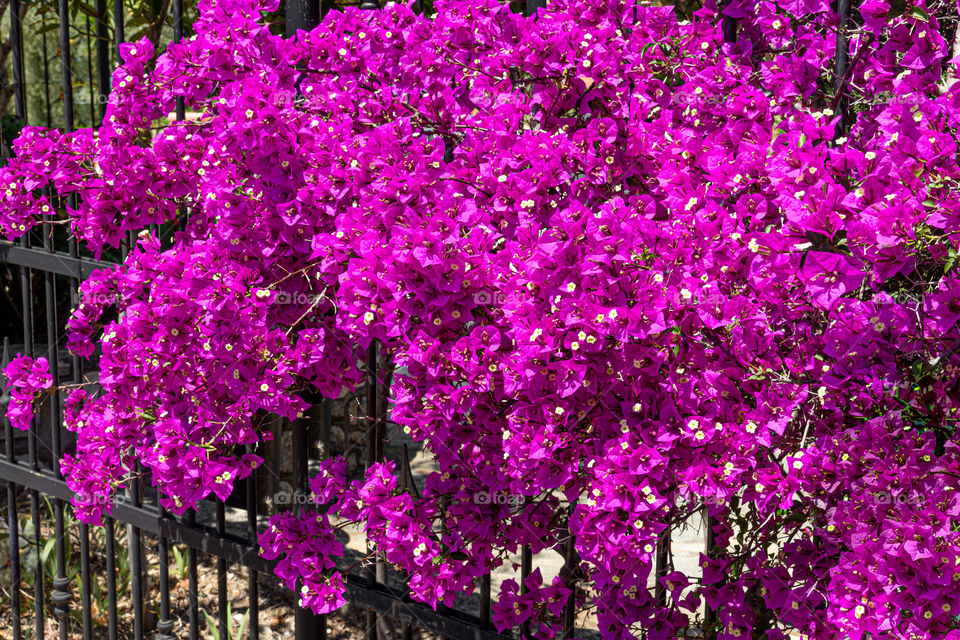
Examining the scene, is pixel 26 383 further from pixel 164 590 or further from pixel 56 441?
pixel 164 590

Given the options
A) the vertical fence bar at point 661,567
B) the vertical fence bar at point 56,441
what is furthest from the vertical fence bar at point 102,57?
the vertical fence bar at point 661,567

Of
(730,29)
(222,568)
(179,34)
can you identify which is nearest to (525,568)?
(222,568)

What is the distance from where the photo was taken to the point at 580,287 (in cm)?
171

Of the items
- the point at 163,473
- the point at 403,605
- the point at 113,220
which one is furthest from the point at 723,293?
the point at 113,220

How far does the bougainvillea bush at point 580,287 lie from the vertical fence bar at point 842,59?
0.03 metres

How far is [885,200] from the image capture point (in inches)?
58.8

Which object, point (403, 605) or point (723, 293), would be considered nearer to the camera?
point (723, 293)

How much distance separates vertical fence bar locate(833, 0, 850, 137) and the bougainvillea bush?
0.09ft

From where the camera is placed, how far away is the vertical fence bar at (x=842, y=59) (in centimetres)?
185

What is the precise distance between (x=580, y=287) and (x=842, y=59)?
70 centimetres

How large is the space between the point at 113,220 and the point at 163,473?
68 cm

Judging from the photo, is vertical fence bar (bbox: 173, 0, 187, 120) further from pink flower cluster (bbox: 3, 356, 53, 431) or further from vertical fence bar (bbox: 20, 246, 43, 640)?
vertical fence bar (bbox: 20, 246, 43, 640)

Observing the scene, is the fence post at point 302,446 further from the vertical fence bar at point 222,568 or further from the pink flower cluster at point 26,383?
the pink flower cluster at point 26,383

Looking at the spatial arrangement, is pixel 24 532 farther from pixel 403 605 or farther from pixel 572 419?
pixel 572 419
